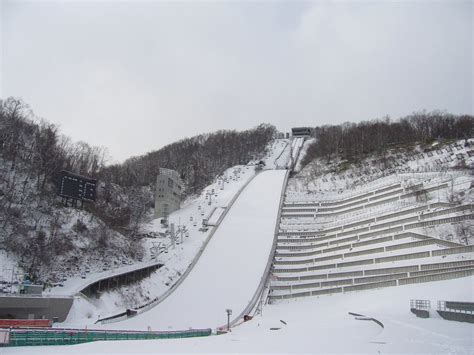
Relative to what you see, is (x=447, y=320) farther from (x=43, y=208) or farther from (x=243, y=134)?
(x=243, y=134)

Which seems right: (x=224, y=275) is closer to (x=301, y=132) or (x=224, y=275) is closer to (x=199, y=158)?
(x=199, y=158)

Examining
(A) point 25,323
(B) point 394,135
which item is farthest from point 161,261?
(B) point 394,135

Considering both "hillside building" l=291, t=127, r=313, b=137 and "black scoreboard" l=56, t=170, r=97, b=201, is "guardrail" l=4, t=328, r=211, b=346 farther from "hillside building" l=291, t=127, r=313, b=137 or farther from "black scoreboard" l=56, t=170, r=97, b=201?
"hillside building" l=291, t=127, r=313, b=137

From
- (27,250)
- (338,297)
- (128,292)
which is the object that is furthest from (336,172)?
(27,250)

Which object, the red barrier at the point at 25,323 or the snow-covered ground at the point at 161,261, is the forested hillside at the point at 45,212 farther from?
the red barrier at the point at 25,323

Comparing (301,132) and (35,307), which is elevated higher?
→ (301,132)

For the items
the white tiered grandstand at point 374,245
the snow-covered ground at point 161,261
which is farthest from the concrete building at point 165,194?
the white tiered grandstand at point 374,245

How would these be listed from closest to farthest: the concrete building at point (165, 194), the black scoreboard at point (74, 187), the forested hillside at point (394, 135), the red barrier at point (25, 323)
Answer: the red barrier at point (25, 323) < the black scoreboard at point (74, 187) < the concrete building at point (165, 194) < the forested hillside at point (394, 135)
